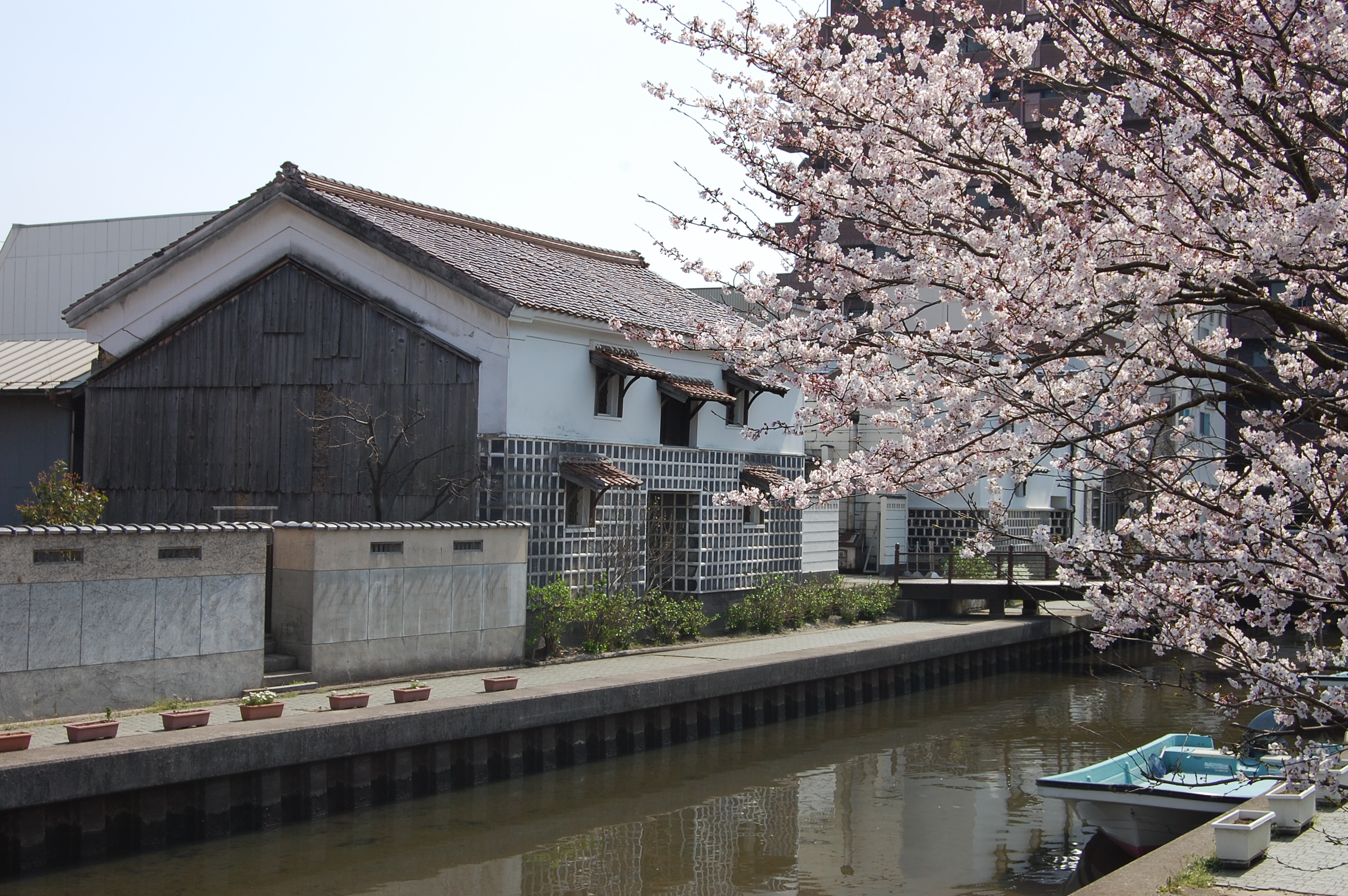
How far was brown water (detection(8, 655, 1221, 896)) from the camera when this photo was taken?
10586 millimetres

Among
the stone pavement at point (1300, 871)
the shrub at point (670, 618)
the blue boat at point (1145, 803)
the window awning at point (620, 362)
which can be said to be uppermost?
the window awning at point (620, 362)

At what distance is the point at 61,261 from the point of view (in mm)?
29281

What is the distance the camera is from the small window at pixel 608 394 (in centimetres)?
1902

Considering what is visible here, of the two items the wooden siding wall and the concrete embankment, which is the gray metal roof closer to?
the wooden siding wall

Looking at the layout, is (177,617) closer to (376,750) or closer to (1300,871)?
(376,750)

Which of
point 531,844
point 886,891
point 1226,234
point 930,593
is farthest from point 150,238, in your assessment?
point 1226,234

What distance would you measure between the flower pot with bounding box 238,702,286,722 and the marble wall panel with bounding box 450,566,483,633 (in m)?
3.80

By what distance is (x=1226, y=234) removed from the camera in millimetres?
4770

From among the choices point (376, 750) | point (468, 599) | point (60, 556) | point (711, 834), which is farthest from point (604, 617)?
point (60, 556)

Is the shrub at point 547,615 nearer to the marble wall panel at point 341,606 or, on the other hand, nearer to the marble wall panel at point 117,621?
the marble wall panel at point 341,606

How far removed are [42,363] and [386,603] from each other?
11.3m

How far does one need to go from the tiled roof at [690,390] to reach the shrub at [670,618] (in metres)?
3.25

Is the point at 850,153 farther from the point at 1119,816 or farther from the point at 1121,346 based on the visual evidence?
the point at 1119,816

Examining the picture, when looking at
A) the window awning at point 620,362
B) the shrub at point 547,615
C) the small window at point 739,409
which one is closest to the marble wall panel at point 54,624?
the shrub at point 547,615
